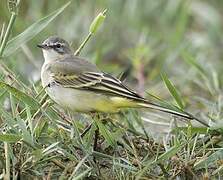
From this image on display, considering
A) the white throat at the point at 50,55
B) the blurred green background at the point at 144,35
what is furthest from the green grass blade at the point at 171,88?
the blurred green background at the point at 144,35

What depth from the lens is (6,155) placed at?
13.4ft

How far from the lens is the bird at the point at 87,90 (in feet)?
16.0

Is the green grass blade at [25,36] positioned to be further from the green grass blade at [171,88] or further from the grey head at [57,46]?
the green grass blade at [171,88]

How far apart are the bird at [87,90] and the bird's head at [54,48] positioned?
0.86ft

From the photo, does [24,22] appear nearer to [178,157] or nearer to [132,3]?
[132,3]

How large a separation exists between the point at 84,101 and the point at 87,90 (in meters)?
0.12

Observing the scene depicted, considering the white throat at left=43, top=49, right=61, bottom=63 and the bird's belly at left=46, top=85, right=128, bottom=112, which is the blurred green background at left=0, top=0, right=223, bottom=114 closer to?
the white throat at left=43, top=49, right=61, bottom=63

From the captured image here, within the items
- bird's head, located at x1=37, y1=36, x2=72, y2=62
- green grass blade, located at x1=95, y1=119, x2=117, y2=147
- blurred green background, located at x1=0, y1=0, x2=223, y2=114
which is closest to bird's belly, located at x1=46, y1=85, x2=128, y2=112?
green grass blade, located at x1=95, y1=119, x2=117, y2=147

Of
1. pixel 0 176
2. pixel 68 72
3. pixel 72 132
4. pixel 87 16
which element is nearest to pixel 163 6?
pixel 87 16

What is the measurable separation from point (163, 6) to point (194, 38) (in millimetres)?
536

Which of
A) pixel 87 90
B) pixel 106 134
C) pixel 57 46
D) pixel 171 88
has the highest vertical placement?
pixel 57 46

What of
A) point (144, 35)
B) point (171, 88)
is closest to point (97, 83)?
point (171, 88)

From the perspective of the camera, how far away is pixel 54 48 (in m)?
5.67

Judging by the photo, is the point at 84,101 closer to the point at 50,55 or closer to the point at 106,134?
the point at 106,134
